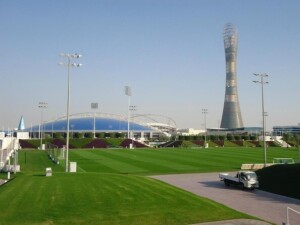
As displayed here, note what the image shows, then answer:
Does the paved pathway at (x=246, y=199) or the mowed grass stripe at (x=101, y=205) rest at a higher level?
the mowed grass stripe at (x=101, y=205)

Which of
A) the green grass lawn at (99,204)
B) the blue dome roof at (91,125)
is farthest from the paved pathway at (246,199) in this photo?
the blue dome roof at (91,125)

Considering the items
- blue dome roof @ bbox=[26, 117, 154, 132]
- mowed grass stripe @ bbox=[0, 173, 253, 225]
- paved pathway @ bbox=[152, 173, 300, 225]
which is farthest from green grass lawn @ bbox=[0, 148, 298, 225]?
blue dome roof @ bbox=[26, 117, 154, 132]

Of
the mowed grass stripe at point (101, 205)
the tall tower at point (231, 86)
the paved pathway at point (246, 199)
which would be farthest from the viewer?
the tall tower at point (231, 86)

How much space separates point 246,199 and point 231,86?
15554 cm

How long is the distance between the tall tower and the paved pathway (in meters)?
146

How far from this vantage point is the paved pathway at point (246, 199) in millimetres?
19422

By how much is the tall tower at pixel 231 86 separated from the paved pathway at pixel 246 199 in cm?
14616

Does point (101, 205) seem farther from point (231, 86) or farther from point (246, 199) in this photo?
point (231, 86)

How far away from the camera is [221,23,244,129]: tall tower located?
17575cm

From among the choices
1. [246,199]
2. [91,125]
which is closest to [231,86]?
[91,125]

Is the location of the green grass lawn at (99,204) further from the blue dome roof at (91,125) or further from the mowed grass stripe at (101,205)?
the blue dome roof at (91,125)

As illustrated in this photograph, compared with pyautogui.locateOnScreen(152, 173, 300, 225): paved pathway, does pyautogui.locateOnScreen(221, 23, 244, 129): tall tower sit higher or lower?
higher

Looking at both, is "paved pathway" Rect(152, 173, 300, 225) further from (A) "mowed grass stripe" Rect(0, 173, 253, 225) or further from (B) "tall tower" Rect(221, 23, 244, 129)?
(B) "tall tower" Rect(221, 23, 244, 129)

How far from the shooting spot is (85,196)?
2028 cm
